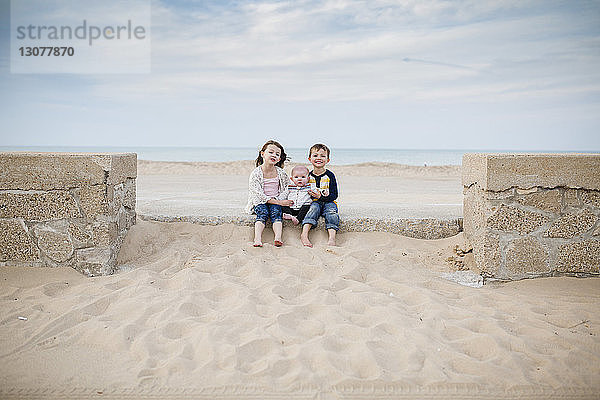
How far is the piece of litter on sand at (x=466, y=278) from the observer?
439 centimetres

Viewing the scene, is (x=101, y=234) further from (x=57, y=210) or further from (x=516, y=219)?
(x=516, y=219)

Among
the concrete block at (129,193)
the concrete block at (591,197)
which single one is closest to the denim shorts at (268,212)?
the concrete block at (129,193)

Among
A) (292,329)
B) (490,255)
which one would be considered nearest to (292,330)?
(292,329)

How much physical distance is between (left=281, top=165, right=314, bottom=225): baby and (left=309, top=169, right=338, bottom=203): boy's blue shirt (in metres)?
0.09

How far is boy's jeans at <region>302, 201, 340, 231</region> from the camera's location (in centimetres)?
524

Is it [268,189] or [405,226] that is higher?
[268,189]

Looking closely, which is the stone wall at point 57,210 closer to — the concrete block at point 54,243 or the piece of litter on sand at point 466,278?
the concrete block at point 54,243

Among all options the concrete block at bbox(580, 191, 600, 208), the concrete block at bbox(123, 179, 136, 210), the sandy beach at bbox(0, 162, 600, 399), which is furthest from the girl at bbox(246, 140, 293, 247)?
the concrete block at bbox(580, 191, 600, 208)

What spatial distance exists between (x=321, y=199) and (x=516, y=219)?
205cm

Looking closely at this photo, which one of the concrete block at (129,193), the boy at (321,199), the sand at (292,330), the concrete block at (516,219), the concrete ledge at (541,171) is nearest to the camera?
the sand at (292,330)

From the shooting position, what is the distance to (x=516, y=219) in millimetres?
4324

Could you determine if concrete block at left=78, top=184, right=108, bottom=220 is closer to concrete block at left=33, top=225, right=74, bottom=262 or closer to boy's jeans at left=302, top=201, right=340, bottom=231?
concrete block at left=33, top=225, right=74, bottom=262

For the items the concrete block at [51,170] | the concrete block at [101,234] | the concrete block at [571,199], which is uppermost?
the concrete block at [51,170]

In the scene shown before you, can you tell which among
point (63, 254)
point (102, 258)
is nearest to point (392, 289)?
point (102, 258)
